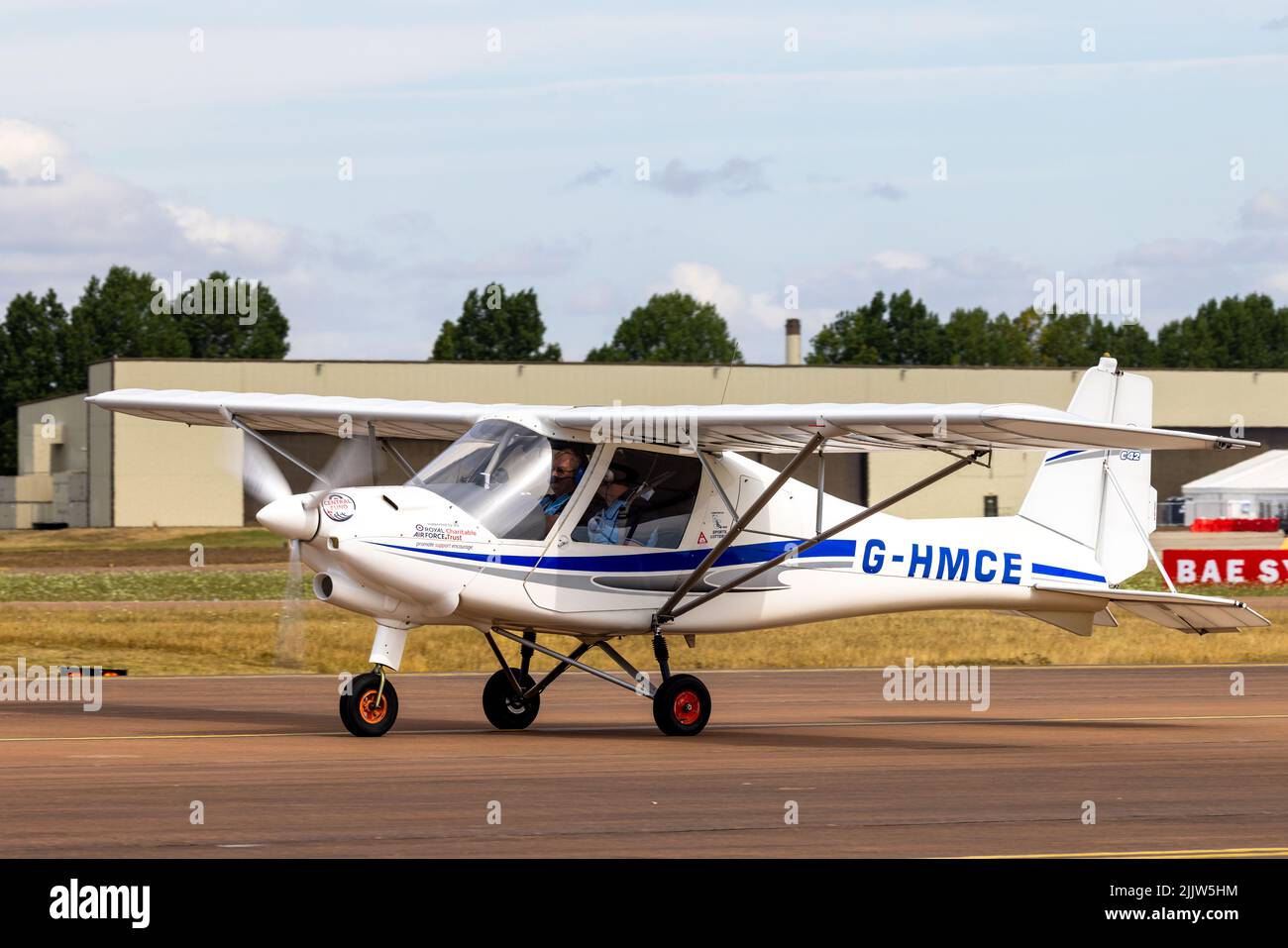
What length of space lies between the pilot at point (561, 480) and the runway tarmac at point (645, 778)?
2.06m

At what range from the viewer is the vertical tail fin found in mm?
18719

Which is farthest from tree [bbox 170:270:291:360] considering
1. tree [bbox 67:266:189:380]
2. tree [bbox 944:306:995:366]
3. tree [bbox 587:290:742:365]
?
tree [bbox 944:306:995:366]

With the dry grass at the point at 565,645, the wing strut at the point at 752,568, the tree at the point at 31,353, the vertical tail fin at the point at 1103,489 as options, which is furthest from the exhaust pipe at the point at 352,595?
the tree at the point at 31,353

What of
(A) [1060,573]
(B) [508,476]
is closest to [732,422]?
(B) [508,476]

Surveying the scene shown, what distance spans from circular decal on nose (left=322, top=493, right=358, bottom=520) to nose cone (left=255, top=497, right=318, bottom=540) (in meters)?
0.11

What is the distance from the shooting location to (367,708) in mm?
15695

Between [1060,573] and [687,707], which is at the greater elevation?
[1060,573]

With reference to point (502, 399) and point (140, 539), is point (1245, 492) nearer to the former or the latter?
point (502, 399)

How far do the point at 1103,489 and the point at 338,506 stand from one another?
8623 mm

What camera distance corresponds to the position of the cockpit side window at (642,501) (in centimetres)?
1633

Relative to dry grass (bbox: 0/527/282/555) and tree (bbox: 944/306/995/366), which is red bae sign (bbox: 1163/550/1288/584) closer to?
dry grass (bbox: 0/527/282/555)

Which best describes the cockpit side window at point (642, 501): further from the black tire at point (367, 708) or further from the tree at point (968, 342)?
the tree at point (968, 342)

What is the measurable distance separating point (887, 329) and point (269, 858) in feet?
483

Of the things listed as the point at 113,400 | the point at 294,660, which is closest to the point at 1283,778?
the point at 113,400
